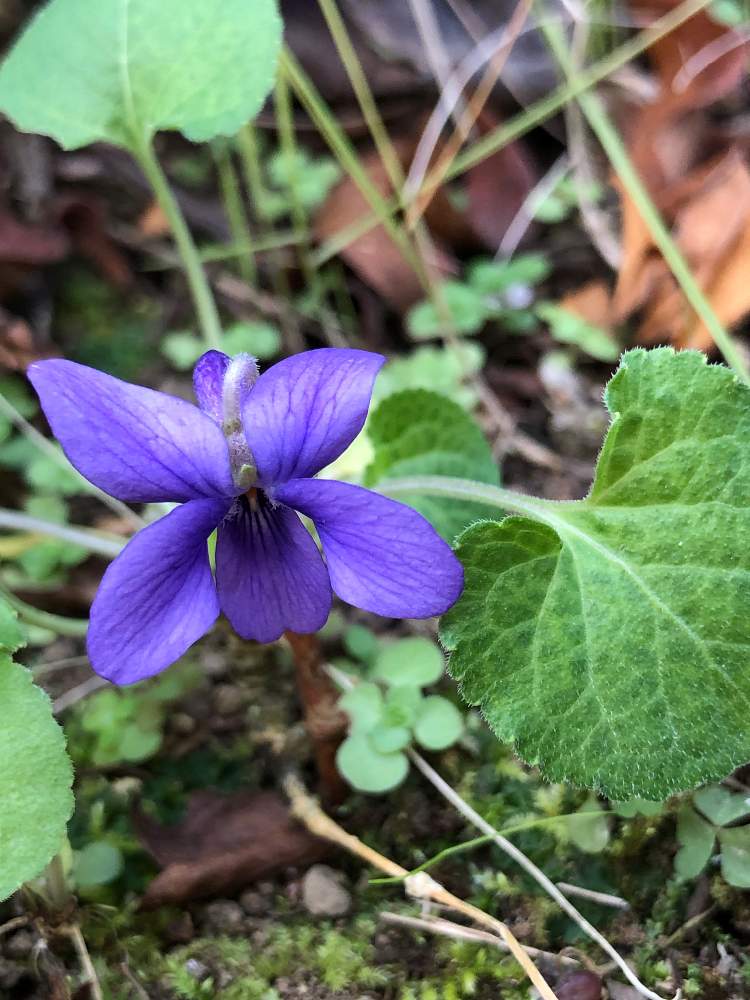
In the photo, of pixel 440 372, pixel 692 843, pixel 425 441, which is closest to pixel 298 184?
pixel 440 372

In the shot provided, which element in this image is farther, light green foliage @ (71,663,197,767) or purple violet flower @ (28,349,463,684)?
light green foliage @ (71,663,197,767)

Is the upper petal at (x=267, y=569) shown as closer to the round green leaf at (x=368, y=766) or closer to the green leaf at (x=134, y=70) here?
the round green leaf at (x=368, y=766)

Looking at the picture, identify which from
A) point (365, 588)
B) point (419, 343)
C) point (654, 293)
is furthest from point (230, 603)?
point (654, 293)

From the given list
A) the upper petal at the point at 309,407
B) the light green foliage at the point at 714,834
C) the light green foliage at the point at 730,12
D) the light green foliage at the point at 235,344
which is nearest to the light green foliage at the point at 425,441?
the upper petal at the point at 309,407

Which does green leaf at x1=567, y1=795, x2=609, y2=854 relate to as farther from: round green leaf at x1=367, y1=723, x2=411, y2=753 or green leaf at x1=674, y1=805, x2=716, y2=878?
round green leaf at x1=367, y1=723, x2=411, y2=753

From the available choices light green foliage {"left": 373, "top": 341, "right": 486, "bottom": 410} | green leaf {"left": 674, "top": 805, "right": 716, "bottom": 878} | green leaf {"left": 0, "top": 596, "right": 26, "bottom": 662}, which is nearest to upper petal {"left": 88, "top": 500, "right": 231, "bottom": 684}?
green leaf {"left": 0, "top": 596, "right": 26, "bottom": 662}

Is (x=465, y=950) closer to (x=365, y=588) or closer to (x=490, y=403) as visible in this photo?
(x=365, y=588)
